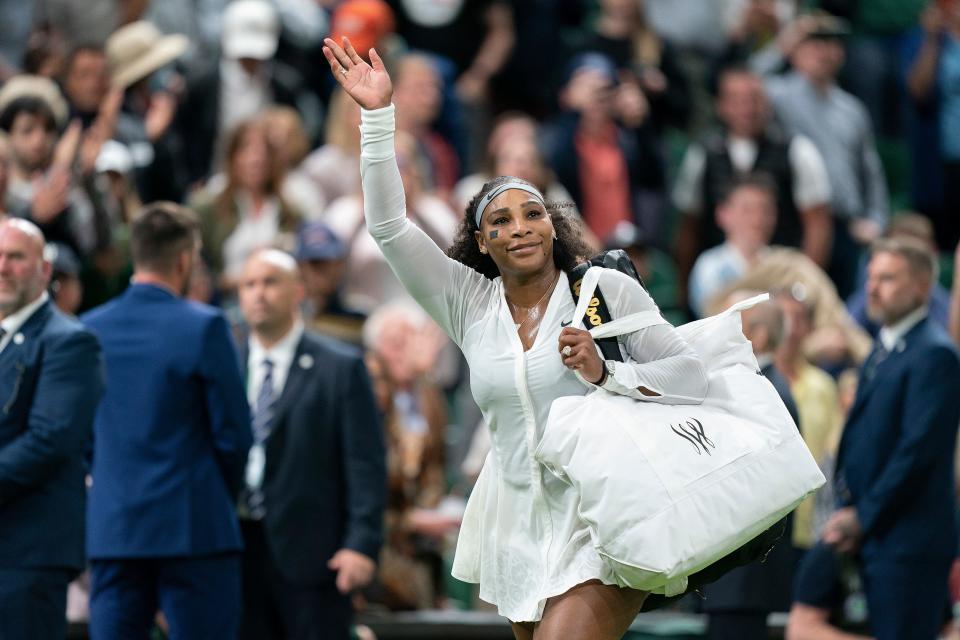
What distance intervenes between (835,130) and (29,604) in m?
7.77

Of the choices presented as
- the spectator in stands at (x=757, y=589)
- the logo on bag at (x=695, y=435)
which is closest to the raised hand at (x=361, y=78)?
the logo on bag at (x=695, y=435)

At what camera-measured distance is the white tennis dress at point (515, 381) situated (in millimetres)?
4758

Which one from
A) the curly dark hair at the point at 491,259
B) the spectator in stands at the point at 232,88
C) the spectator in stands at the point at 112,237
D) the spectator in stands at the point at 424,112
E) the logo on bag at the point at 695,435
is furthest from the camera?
the spectator in stands at the point at 424,112

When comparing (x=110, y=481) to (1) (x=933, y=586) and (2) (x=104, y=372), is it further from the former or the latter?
(1) (x=933, y=586)

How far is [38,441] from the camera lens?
573cm

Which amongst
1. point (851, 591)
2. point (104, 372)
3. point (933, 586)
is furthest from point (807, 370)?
point (104, 372)

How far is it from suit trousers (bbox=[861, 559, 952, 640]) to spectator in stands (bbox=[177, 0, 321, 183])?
5.16 m

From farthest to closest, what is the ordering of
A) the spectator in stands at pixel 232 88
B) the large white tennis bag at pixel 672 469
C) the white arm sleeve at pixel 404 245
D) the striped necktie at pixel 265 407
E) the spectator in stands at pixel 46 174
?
the spectator in stands at pixel 232 88
the spectator in stands at pixel 46 174
the striped necktie at pixel 265 407
the white arm sleeve at pixel 404 245
the large white tennis bag at pixel 672 469

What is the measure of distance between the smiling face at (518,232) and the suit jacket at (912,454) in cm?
249

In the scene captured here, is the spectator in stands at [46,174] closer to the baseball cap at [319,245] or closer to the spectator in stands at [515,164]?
the baseball cap at [319,245]

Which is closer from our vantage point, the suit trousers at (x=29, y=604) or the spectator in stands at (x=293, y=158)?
the suit trousers at (x=29, y=604)

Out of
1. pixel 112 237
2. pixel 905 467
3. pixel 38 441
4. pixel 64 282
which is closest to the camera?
pixel 38 441

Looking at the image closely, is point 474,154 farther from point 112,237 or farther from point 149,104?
point 112,237

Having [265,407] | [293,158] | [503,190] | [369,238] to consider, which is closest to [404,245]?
[503,190]
